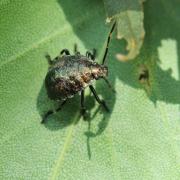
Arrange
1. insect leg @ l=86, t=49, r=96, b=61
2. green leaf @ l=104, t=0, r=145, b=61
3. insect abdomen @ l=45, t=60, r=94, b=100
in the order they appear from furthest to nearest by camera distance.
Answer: insect leg @ l=86, t=49, r=96, b=61, insect abdomen @ l=45, t=60, r=94, b=100, green leaf @ l=104, t=0, r=145, b=61

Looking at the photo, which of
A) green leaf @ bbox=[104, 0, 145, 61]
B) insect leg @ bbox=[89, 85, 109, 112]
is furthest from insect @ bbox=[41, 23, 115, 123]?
green leaf @ bbox=[104, 0, 145, 61]

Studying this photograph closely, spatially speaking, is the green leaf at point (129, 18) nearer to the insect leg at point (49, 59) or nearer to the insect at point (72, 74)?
the insect at point (72, 74)

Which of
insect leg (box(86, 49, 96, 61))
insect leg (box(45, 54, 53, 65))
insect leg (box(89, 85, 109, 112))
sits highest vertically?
insect leg (box(45, 54, 53, 65))

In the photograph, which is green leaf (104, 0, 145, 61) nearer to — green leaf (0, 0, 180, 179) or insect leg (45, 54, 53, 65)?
green leaf (0, 0, 180, 179)

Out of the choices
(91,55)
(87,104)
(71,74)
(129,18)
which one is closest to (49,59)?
(71,74)

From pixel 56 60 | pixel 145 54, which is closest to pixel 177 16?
pixel 145 54

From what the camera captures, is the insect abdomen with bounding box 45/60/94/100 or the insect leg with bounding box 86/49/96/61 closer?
the insect abdomen with bounding box 45/60/94/100
